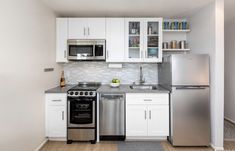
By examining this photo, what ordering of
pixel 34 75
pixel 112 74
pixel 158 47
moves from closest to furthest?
pixel 34 75
pixel 158 47
pixel 112 74

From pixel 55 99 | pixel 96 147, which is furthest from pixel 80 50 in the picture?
pixel 96 147

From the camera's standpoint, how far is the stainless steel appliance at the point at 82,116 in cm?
307

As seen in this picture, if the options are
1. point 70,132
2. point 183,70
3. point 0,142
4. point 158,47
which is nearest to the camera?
point 0,142

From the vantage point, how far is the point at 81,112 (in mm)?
3070

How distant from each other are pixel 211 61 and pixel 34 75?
9.71 feet

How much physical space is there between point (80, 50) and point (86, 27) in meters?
0.50

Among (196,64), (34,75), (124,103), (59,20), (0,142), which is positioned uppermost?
(59,20)

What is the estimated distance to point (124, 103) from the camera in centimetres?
311

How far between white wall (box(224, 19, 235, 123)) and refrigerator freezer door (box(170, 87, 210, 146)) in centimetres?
187

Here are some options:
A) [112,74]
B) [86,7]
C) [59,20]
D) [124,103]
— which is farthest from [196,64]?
[59,20]

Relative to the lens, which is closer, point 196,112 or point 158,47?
point 196,112

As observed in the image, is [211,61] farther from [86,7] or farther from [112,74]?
[86,7]

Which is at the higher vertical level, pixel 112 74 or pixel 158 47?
pixel 158 47

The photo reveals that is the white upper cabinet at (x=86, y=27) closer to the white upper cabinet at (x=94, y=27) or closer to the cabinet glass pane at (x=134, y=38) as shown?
the white upper cabinet at (x=94, y=27)
